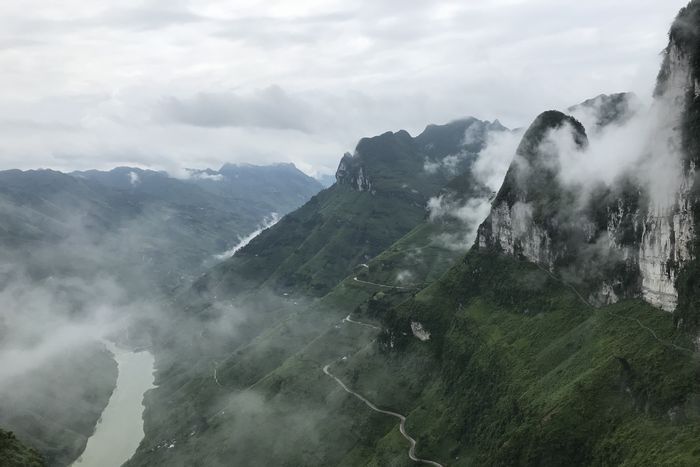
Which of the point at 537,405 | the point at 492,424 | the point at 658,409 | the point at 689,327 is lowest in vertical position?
the point at 492,424

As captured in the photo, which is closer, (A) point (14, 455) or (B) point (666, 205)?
(A) point (14, 455)

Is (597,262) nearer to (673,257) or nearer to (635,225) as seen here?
(635,225)

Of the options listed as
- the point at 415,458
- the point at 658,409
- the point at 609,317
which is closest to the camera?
the point at 658,409

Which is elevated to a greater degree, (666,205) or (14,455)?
(666,205)

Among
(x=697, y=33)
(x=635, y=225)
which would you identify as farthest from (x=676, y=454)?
(x=697, y=33)

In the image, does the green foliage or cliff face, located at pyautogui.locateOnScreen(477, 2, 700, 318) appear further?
cliff face, located at pyautogui.locateOnScreen(477, 2, 700, 318)

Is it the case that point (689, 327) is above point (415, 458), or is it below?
above

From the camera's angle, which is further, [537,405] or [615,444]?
[537,405]

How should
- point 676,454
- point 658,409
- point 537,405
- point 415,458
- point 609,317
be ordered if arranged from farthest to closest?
point 415,458 → point 609,317 → point 537,405 → point 658,409 → point 676,454

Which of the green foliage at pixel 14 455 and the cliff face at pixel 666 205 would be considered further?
the cliff face at pixel 666 205

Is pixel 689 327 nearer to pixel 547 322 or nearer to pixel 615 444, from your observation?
pixel 615 444
